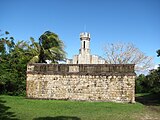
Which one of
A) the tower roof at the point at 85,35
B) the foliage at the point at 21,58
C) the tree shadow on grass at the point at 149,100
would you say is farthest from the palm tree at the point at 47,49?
the tree shadow on grass at the point at 149,100

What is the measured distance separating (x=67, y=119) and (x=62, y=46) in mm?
16636

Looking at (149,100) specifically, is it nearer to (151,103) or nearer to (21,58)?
(151,103)

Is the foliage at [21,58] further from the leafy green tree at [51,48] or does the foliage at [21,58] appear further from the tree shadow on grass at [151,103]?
the tree shadow on grass at [151,103]

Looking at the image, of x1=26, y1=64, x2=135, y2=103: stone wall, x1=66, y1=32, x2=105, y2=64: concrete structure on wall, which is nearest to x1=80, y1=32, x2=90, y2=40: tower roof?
x1=66, y1=32, x2=105, y2=64: concrete structure on wall

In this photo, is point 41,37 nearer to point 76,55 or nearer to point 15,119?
point 76,55

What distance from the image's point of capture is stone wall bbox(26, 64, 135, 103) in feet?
47.6

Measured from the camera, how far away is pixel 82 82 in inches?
592

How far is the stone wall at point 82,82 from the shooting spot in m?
14.5

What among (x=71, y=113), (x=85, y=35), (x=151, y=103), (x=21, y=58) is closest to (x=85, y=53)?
(x=85, y=35)

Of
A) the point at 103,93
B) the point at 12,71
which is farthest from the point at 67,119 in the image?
the point at 12,71

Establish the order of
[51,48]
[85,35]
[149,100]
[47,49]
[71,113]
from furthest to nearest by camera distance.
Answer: [85,35], [47,49], [51,48], [149,100], [71,113]

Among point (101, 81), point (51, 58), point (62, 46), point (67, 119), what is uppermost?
point (62, 46)

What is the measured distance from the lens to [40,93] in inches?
610

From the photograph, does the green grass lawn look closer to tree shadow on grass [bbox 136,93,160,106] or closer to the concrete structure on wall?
tree shadow on grass [bbox 136,93,160,106]
